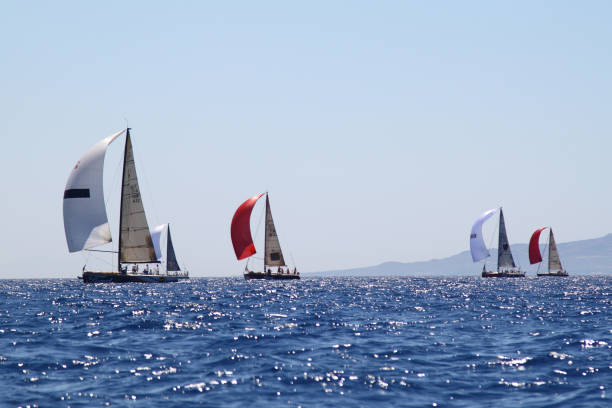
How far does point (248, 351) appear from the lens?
1914 cm

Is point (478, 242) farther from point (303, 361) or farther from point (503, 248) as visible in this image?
point (303, 361)

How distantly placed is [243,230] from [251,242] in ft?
6.57

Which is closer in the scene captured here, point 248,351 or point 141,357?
point 141,357

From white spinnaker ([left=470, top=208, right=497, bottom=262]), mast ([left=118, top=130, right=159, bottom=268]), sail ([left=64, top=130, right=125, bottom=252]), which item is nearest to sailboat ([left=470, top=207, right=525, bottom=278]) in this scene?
white spinnaker ([left=470, top=208, right=497, bottom=262])

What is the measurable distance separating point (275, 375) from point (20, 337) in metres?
10.1

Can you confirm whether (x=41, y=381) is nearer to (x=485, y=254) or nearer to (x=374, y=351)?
(x=374, y=351)

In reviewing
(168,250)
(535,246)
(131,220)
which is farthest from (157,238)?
(535,246)

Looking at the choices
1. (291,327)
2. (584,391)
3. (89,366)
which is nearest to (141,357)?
(89,366)

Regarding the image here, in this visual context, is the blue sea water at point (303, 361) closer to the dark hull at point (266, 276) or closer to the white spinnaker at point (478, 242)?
the dark hull at point (266, 276)

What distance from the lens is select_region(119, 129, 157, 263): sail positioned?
65438 millimetres

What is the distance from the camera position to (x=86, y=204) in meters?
60.7

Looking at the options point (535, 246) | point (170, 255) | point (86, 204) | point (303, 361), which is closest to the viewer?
point (303, 361)

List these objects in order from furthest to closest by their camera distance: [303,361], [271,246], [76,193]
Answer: [271,246] → [76,193] → [303,361]

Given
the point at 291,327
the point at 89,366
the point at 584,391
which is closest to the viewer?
the point at 584,391
